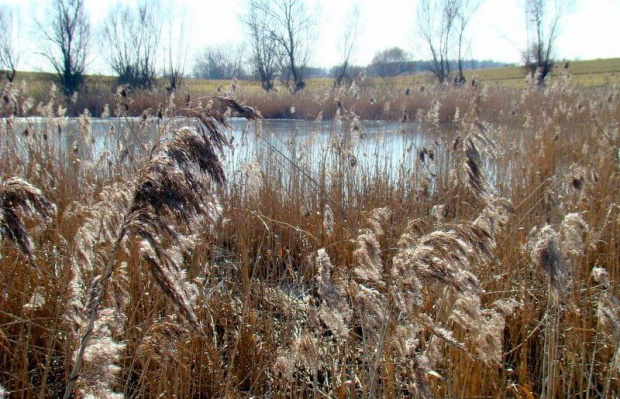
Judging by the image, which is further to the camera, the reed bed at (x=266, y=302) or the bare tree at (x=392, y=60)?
the bare tree at (x=392, y=60)

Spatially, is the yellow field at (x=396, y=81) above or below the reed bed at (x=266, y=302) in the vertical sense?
above

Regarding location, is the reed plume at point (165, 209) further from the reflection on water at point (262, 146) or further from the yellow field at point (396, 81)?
the yellow field at point (396, 81)

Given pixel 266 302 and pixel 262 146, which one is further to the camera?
pixel 262 146

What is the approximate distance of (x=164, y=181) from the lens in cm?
85

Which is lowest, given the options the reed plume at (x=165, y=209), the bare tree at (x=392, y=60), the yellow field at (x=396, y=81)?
the reed plume at (x=165, y=209)

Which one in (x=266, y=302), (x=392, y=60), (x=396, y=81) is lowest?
(x=266, y=302)

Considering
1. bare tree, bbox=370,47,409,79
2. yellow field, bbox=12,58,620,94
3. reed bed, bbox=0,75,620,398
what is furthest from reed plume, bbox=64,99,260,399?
bare tree, bbox=370,47,409,79

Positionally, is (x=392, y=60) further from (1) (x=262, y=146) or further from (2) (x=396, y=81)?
(1) (x=262, y=146)

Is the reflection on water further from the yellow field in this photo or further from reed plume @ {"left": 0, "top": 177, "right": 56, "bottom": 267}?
reed plume @ {"left": 0, "top": 177, "right": 56, "bottom": 267}

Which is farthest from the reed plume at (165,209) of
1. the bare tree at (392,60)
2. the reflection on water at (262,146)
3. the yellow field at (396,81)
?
the bare tree at (392,60)

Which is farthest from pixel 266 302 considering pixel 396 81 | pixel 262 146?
pixel 396 81

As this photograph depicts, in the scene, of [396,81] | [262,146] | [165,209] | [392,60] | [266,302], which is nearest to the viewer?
[165,209]

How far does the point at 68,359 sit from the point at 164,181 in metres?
1.16

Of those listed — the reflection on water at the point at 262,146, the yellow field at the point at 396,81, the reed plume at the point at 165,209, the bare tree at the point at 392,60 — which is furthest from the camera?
the bare tree at the point at 392,60
